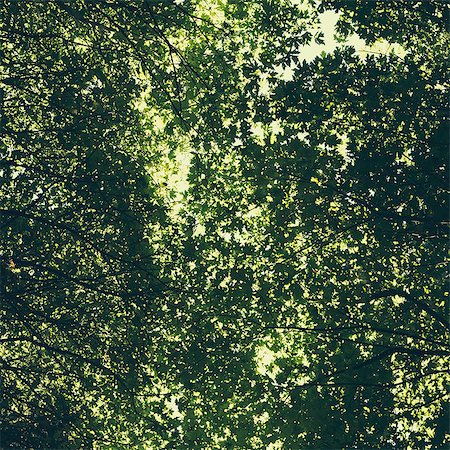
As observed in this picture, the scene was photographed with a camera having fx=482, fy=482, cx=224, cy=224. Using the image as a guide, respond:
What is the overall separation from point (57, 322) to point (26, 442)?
1838 millimetres

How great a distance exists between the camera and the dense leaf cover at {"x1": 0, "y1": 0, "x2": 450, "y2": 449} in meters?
6.77

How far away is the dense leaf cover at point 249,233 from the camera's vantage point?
677 centimetres

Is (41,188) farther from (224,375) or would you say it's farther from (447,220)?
(447,220)

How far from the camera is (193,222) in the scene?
27.8 feet

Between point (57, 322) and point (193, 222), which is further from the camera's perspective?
point (193, 222)

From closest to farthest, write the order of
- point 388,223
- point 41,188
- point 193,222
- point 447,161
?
point 447,161 → point 388,223 → point 41,188 → point 193,222

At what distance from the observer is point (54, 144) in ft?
26.3

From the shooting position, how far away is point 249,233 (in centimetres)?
880

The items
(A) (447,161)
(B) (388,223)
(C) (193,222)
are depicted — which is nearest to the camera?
(A) (447,161)

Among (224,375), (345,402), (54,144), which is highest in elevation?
(54,144)

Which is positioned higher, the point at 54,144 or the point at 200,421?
the point at 54,144

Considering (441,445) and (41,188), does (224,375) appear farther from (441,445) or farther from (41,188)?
(41,188)

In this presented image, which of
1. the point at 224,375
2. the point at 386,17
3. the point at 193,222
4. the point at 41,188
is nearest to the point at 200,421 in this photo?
the point at 224,375

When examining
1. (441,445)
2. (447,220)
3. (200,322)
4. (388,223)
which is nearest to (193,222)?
(200,322)
